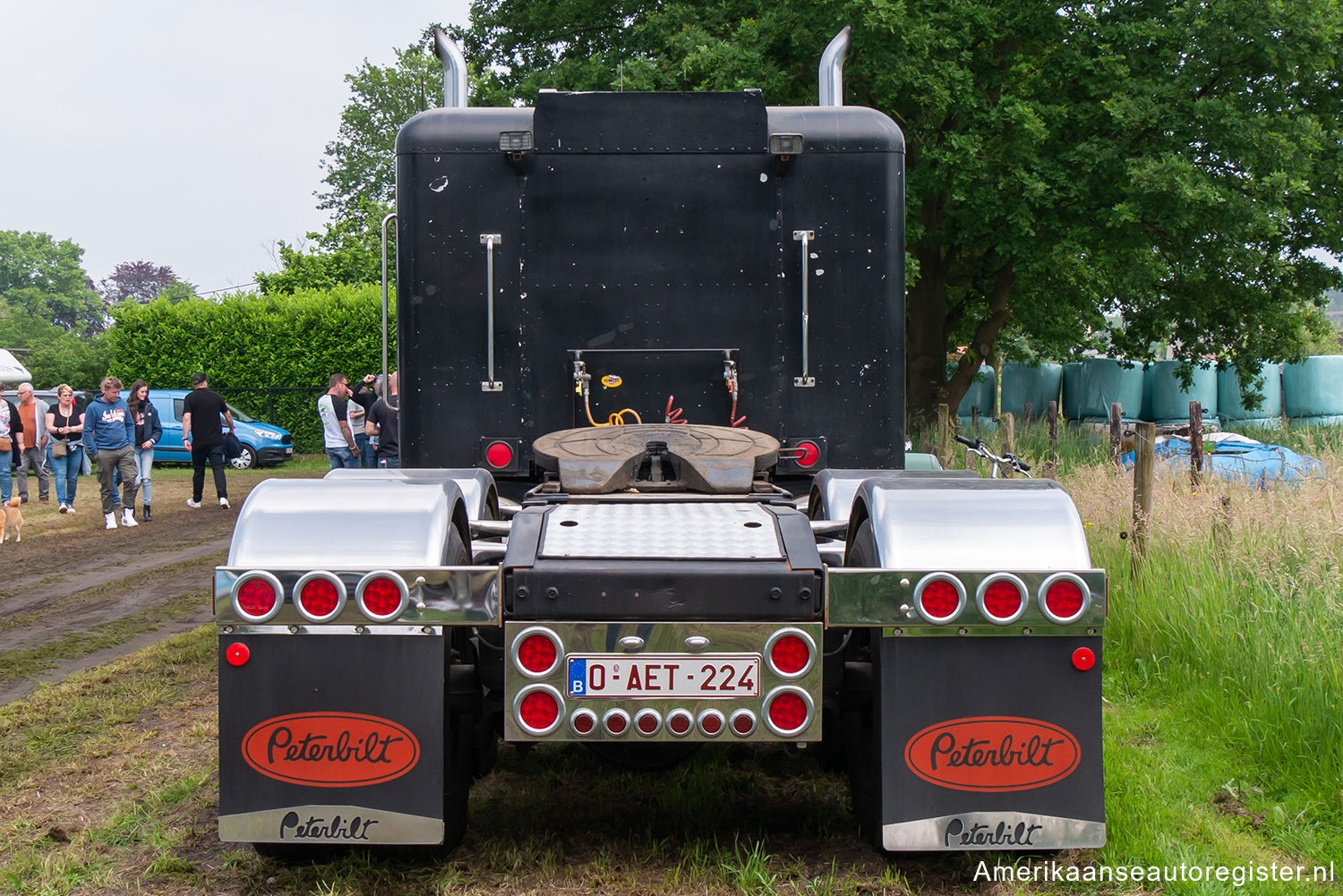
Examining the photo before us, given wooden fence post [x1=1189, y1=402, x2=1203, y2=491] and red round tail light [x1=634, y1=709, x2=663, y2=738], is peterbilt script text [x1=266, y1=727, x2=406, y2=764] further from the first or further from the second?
wooden fence post [x1=1189, y1=402, x2=1203, y2=491]

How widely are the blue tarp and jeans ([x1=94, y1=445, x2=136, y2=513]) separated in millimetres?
11061

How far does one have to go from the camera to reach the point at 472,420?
18.2ft

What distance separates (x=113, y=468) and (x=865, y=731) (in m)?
13.1

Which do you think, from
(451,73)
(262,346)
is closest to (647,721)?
(451,73)

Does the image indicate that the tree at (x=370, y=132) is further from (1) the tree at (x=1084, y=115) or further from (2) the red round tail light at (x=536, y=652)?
(2) the red round tail light at (x=536, y=652)

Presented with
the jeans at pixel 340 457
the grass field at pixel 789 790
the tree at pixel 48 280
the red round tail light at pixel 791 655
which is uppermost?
the tree at pixel 48 280

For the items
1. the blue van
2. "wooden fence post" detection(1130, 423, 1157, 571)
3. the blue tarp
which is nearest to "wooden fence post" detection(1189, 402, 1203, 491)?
the blue tarp

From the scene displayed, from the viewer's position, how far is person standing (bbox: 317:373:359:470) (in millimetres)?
14719

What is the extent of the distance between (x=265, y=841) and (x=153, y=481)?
20.7 meters

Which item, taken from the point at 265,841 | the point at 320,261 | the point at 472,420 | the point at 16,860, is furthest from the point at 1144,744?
the point at 320,261

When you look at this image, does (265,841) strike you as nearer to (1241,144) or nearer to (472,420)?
(472,420)

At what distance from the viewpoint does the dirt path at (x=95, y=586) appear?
756cm

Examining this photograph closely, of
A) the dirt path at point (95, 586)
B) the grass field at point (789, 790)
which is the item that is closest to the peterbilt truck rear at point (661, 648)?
the grass field at point (789, 790)

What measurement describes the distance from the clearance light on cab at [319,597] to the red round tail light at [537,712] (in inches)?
21.6
